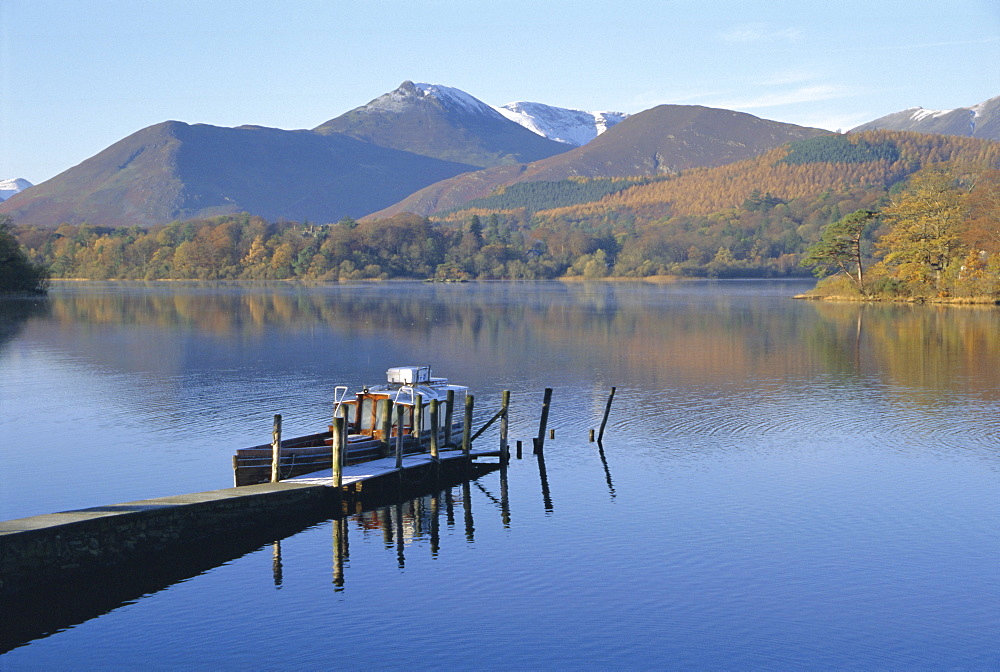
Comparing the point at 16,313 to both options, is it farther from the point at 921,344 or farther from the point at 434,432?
the point at 434,432

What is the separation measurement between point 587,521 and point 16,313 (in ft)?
270

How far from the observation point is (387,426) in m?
25.7

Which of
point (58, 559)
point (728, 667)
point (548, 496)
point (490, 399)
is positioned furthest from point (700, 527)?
point (490, 399)

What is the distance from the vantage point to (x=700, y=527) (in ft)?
72.8

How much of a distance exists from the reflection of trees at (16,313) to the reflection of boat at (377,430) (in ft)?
129

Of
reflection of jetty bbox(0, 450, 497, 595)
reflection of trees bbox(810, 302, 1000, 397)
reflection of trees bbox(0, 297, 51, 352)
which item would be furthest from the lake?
reflection of trees bbox(0, 297, 51, 352)

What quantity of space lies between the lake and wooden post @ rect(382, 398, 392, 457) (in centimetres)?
192

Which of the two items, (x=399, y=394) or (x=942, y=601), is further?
(x=399, y=394)

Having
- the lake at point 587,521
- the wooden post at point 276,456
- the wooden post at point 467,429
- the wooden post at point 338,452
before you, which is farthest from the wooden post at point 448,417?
the wooden post at point 276,456

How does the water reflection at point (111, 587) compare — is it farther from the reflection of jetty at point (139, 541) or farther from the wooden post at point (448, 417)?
the wooden post at point (448, 417)

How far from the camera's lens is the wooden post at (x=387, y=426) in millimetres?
25469

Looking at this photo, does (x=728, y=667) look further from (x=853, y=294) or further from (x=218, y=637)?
(x=853, y=294)

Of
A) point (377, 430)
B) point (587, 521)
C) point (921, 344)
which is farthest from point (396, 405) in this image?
point (921, 344)

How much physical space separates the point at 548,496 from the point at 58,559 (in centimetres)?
1149
